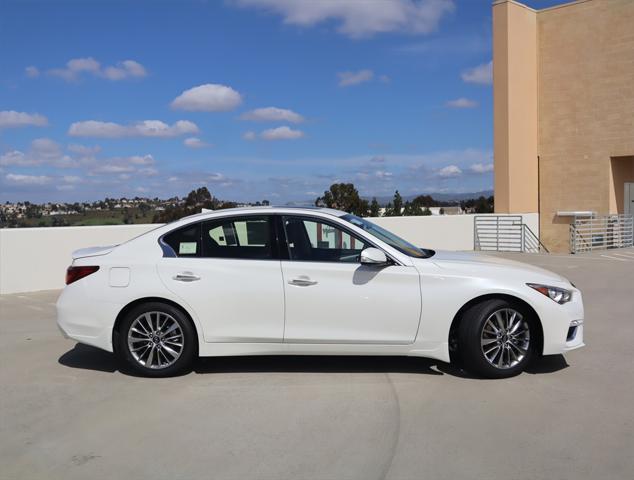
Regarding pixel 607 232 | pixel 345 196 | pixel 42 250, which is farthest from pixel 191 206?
pixel 607 232

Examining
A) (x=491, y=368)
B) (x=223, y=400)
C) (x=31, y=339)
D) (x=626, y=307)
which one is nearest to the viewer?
(x=223, y=400)

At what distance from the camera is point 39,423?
4836 mm

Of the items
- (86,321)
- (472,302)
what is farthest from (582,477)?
(86,321)

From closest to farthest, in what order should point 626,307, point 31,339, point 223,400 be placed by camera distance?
point 223,400, point 31,339, point 626,307

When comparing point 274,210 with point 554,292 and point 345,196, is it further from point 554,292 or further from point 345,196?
point 345,196

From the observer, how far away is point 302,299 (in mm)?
5707

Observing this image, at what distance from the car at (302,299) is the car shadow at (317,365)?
36cm

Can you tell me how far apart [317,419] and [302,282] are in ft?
4.48

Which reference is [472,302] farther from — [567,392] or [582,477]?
[582,477]

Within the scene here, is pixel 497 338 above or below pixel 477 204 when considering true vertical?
below

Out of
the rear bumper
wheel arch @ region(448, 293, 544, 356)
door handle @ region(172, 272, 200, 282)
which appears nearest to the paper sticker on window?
door handle @ region(172, 272, 200, 282)

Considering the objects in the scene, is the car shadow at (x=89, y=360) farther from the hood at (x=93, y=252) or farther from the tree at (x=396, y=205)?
the tree at (x=396, y=205)

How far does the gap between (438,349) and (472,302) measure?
1.73ft

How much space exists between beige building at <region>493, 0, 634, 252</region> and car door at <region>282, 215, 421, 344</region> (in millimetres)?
25757
